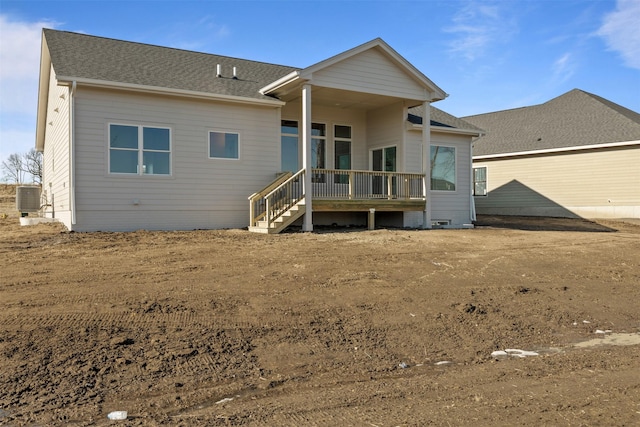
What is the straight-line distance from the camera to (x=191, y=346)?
5496mm

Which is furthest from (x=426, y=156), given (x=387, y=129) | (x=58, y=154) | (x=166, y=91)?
(x=58, y=154)

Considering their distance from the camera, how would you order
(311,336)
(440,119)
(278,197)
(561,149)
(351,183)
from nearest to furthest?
1. (311,336)
2. (278,197)
3. (351,183)
4. (440,119)
5. (561,149)

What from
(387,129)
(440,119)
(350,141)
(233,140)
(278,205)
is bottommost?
(278,205)

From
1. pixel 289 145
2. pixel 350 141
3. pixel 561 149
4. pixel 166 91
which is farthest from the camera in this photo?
pixel 561 149

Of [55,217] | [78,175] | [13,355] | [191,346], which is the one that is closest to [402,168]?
[78,175]

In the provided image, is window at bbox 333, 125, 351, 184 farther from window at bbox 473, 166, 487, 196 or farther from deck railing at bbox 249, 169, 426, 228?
window at bbox 473, 166, 487, 196

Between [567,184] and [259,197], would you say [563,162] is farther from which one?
[259,197]

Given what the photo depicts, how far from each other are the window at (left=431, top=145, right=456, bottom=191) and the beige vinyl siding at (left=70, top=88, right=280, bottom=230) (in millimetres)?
6098

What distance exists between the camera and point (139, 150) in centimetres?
1368

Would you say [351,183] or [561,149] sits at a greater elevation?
[561,149]

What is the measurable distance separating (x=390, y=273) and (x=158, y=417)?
222 inches

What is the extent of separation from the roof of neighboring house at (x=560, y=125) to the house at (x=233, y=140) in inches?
288

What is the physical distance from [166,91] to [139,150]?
172cm

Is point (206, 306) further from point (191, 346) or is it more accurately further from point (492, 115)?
point (492, 115)
